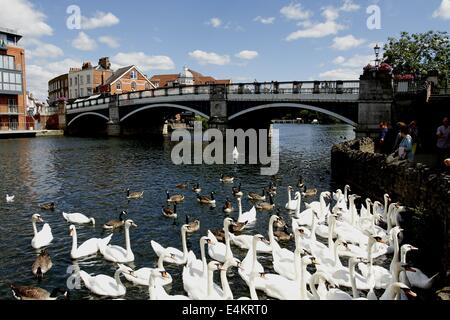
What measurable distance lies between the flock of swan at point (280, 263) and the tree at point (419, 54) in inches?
1697

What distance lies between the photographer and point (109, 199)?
75.5 ft

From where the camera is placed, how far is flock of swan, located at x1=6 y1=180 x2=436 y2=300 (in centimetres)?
1012

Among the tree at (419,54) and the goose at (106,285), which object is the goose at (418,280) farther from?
the tree at (419,54)

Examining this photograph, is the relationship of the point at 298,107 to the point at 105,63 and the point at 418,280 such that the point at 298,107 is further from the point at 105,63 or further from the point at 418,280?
the point at 105,63

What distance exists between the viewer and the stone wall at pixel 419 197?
39.8ft

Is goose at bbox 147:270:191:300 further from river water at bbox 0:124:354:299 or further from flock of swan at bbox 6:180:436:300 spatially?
river water at bbox 0:124:354:299

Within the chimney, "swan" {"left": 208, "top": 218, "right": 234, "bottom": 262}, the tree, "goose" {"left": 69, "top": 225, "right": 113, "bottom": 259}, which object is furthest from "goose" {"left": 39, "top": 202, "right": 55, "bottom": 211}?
the chimney

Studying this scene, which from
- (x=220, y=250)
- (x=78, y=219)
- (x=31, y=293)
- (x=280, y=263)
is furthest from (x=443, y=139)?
(x=31, y=293)

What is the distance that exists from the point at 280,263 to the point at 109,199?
43.9ft

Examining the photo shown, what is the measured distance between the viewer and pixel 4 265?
1312cm
